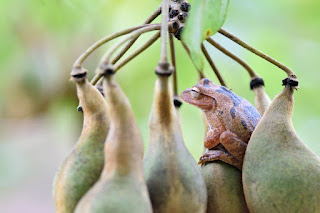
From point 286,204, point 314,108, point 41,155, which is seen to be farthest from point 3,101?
point 286,204

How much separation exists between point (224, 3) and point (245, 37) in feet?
5.24

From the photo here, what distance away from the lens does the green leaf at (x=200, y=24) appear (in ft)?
3.60

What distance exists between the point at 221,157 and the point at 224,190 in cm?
10

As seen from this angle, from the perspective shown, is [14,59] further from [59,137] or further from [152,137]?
[152,137]

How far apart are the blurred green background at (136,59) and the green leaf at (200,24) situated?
1.45m

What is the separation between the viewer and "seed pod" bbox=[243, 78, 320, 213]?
3.94 feet

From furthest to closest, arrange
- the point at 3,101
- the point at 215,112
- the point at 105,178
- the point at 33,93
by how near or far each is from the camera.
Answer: the point at 3,101 → the point at 33,93 → the point at 215,112 → the point at 105,178

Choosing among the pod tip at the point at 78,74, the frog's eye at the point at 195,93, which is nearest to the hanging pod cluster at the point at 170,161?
the pod tip at the point at 78,74

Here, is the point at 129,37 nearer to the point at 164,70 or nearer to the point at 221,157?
the point at 164,70

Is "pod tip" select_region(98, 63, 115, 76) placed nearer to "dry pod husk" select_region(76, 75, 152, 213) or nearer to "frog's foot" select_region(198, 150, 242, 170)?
"dry pod husk" select_region(76, 75, 152, 213)

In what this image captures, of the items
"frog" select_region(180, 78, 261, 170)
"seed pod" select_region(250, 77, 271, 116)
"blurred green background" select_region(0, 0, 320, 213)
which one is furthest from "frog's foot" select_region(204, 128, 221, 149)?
"blurred green background" select_region(0, 0, 320, 213)

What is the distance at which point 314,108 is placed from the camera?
2.72m

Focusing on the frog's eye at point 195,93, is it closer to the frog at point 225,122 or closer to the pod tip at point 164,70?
the frog at point 225,122

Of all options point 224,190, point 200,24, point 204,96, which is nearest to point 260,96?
point 204,96
